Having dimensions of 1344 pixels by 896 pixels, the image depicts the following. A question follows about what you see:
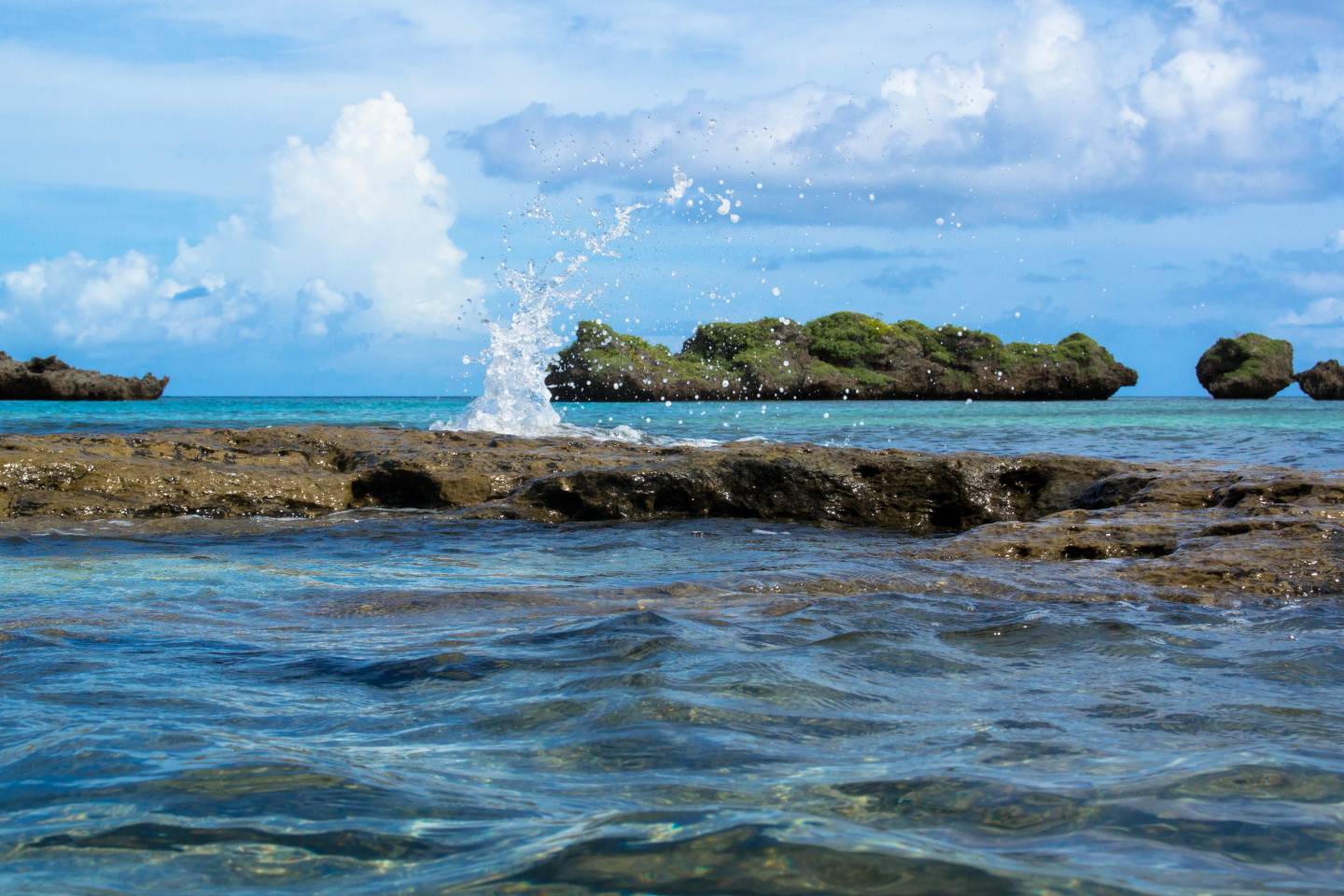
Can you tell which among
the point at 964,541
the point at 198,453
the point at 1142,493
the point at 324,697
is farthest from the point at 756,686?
the point at 198,453

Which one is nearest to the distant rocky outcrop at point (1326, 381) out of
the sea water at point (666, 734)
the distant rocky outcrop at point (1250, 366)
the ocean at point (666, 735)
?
the distant rocky outcrop at point (1250, 366)

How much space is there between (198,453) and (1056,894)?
9664 millimetres

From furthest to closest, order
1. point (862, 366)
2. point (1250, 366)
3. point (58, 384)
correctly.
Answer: point (862, 366), point (1250, 366), point (58, 384)

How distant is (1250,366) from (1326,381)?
5.70 meters

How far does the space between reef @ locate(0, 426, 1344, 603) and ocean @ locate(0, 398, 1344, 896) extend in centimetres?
121

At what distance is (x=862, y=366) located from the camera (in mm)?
78062

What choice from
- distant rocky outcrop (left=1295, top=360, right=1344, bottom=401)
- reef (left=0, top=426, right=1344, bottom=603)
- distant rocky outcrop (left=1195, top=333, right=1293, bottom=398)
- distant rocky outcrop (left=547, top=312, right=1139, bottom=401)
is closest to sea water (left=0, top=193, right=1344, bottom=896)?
reef (left=0, top=426, right=1344, bottom=603)

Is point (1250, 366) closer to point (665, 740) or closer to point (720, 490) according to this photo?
point (720, 490)

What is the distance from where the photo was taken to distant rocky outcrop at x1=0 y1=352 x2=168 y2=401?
65.7m

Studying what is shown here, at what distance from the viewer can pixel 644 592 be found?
5.63 meters

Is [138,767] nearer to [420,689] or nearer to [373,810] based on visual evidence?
[373,810]

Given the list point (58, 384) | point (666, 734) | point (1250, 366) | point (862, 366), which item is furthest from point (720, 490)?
point (1250, 366)

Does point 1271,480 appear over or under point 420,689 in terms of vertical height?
over

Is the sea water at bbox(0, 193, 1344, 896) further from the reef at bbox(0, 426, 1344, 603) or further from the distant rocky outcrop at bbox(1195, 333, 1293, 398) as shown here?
the distant rocky outcrop at bbox(1195, 333, 1293, 398)
